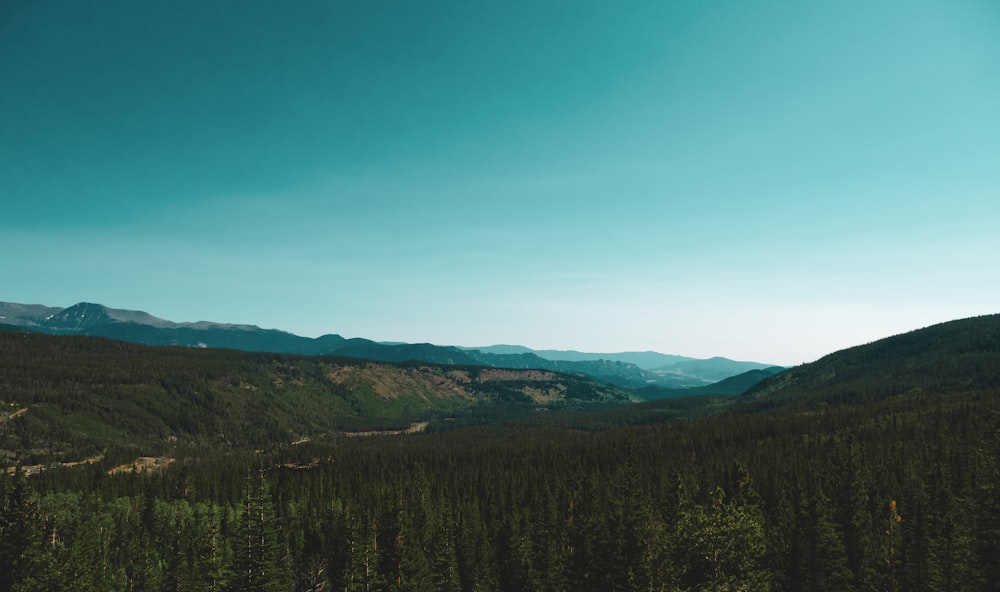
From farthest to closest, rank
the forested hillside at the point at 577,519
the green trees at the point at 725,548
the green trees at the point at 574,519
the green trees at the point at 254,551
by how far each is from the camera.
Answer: the green trees at the point at 574,519 → the forested hillside at the point at 577,519 → the green trees at the point at 254,551 → the green trees at the point at 725,548

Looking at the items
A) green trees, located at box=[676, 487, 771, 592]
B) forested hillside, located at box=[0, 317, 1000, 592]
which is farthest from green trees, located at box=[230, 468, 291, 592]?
green trees, located at box=[676, 487, 771, 592]

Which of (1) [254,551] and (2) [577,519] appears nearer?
(1) [254,551]

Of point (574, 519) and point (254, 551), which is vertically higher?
point (254, 551)

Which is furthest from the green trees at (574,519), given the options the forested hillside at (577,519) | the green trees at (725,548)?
the forested hillside at (577,519)

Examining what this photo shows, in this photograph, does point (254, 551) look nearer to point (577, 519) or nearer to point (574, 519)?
point (577, 519)

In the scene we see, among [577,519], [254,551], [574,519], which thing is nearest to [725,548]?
[254,551]

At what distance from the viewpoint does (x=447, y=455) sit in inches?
7648

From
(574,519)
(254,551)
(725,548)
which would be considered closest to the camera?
(725,548)

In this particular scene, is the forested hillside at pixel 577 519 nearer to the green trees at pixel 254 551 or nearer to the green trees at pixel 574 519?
the green trees at pixel 254 551

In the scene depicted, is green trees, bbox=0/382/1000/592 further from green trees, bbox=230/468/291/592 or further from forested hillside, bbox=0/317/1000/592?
forested hillside, bbox=0/317/1000/592

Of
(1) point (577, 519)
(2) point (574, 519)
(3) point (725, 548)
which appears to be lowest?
(2) point (574, 519)

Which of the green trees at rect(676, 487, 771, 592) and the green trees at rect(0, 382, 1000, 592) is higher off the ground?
the green trees at rect(676, 487, 771, 592)

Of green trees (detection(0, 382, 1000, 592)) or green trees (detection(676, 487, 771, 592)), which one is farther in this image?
green trees (detection(0, 382, 1000, 592))

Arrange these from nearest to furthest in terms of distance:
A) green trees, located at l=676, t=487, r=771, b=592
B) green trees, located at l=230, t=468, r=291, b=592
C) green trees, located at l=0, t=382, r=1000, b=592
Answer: green trees, located at l=676, t=487, r=771, b=592 → green trees, located at l=230, t=468, r=291, b=592 → green trees, located at l=0, t=382, r=1000, b=592
